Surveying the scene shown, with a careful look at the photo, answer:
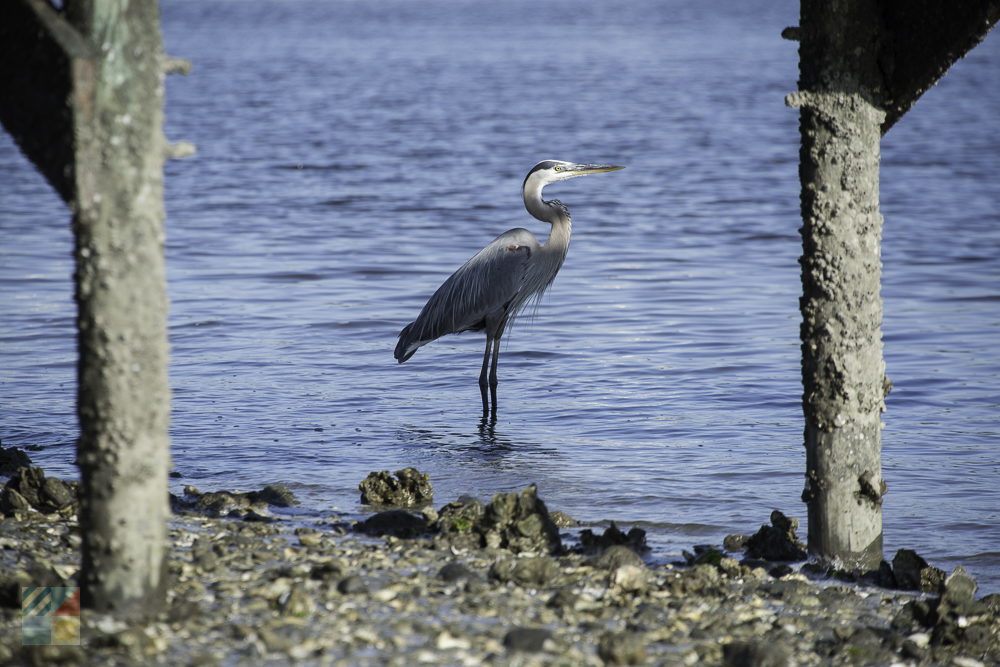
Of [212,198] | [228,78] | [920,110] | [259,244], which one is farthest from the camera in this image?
[228,78]

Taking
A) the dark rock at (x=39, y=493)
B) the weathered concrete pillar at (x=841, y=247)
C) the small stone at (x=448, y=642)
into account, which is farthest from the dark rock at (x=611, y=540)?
the dark rock at (x=39, y=493)

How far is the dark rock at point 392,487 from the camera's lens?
631 centimetres

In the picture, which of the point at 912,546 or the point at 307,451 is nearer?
the point at 912,546

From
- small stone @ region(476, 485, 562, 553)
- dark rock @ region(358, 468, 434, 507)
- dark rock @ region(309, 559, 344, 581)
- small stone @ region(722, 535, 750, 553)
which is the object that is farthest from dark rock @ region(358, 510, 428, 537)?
small stone @ region(722, 535, 750, 553)

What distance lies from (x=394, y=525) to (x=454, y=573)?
0.88 metres

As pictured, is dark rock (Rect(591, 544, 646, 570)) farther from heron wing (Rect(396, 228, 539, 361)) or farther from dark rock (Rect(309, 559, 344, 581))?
heron wing (Rect(396, 228, 539, 361))

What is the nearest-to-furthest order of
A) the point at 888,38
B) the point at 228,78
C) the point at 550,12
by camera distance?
1. the point at 888,38
2. the point at 228,78
3. the point at 550,12

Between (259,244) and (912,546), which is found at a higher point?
(259,244)

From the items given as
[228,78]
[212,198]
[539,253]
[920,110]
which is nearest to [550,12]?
[228,78]

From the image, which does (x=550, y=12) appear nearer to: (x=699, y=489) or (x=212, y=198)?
(x=212, y=198)

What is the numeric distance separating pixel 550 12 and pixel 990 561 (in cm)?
10023

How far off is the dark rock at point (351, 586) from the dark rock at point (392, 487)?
179cm

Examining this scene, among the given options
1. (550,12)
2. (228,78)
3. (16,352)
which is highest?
(550,12)

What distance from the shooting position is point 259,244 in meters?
15.6
